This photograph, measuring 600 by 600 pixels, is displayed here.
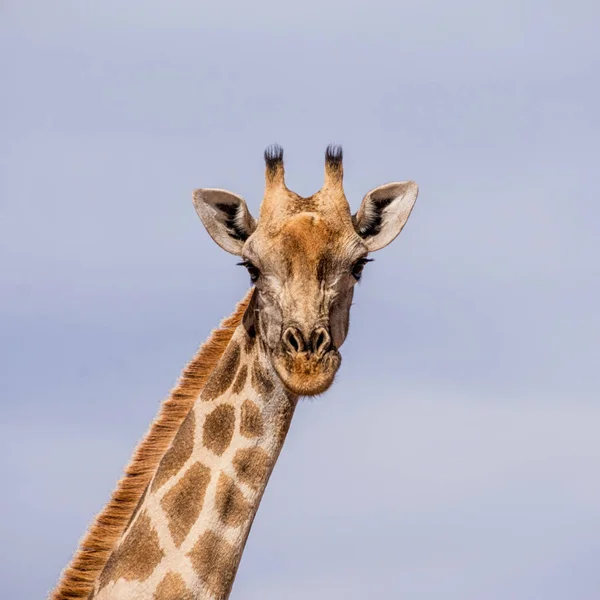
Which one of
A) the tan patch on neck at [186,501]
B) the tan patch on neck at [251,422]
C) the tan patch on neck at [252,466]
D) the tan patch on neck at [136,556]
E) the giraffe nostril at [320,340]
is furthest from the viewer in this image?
the tan patch on neck at [251,422]

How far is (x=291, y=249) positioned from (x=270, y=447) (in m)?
2.31

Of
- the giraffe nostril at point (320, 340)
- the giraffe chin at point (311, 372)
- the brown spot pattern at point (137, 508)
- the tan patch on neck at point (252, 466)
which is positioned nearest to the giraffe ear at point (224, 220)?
the giraffe nostril at point (320, 340)

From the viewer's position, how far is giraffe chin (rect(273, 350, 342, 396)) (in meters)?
15.6

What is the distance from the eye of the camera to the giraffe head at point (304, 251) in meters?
15.8

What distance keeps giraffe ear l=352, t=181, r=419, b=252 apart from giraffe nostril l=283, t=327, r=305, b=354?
2226 mm

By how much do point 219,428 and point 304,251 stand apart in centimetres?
232

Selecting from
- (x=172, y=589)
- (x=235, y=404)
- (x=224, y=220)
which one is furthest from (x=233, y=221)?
(x=172, y=589)

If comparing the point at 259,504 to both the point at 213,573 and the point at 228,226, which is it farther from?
the point at 228,226

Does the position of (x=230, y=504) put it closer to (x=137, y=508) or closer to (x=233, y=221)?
(x=137, y=508)

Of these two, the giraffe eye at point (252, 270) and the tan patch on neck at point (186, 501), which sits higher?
the giraffe eye at point (252, 270)

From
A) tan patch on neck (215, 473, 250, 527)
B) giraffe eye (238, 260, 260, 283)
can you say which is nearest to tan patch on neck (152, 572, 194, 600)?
tan patch on neck (215, 473, 250, 527)

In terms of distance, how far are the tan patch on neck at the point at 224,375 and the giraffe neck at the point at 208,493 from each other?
0.04ft

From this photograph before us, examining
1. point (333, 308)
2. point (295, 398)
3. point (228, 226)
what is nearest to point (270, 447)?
point (295, 398)

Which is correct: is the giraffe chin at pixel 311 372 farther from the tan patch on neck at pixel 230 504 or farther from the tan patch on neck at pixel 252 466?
the tan patch on neck at pixel 230 504
